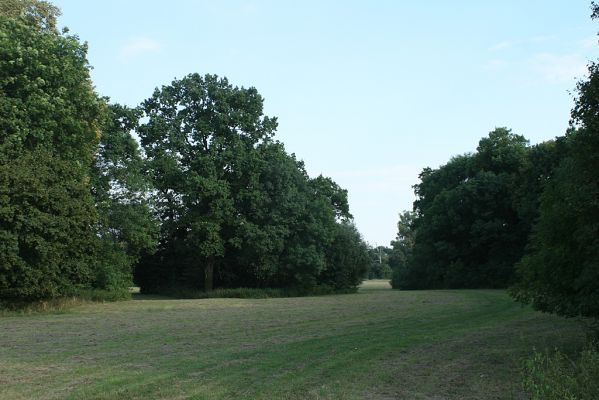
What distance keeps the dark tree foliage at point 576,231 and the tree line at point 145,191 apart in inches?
809

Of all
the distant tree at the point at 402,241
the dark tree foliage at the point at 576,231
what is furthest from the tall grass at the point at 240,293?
the distant tree at the point at 402,241

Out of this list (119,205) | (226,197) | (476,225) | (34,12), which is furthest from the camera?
(476,225)

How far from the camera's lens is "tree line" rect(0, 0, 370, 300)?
1027 inches

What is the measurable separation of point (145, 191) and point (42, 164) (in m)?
12.5

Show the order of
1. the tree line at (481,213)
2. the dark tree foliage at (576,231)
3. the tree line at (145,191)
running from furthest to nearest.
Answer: the tree line at (481,213), the tree line at (145,191), the dark tree foliage at (576,231)

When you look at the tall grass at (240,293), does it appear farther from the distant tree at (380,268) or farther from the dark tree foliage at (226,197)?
the distant tree at (380,268)

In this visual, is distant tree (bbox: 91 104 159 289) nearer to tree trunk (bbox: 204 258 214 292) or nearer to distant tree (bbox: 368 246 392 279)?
tree trunk (bbox: 204 258 214 292)

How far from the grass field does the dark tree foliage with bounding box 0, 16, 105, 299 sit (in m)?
4.45

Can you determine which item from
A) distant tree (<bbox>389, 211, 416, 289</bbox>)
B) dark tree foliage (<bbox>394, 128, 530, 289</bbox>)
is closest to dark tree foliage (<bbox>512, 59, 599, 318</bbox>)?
dark tree foliage (<bbox>394, 128, 530, 289</bbox>)

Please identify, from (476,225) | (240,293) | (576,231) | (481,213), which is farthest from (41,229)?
(481,213)

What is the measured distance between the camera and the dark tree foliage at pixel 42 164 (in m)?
24.8

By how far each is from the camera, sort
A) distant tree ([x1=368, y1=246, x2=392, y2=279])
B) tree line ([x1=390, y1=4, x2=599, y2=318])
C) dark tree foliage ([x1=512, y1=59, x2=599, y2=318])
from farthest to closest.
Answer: distant tree ([x1=368, y1=246, x2=392, y2=279])
tree line ([x1=390, y1=4, x2=599, y2=318])
dark tree foliage ([x1=512, y1=59, x2=599, y2=318])

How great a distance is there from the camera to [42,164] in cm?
2700

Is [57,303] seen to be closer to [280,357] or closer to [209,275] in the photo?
[280,357]
